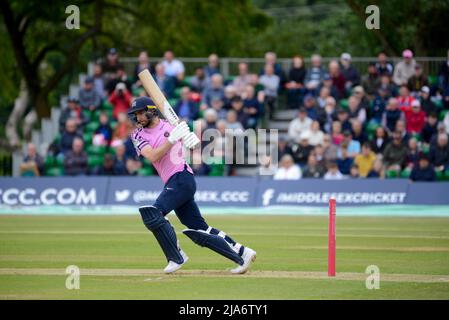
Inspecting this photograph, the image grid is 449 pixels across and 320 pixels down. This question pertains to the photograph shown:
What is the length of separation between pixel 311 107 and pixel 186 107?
3.46 meters

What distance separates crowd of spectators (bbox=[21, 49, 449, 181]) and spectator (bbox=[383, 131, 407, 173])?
3cm

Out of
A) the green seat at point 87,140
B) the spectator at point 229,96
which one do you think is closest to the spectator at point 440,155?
the spectator at point 229,96

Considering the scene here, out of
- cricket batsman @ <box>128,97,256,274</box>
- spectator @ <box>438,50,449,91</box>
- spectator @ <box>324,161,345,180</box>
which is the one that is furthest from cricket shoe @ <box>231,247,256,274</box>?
spectator @ <box>438,50,449,91</box>

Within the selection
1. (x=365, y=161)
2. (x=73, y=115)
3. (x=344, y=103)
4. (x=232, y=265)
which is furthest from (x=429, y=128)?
(x=232, y=265)

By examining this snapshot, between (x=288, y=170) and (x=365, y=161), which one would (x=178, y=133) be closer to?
(x=288, y=170)

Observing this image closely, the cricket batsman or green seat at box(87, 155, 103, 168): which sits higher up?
the cricket batsman

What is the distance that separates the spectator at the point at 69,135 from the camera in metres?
29.0

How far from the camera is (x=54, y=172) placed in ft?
94.1

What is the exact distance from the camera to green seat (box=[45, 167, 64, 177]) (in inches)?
1125

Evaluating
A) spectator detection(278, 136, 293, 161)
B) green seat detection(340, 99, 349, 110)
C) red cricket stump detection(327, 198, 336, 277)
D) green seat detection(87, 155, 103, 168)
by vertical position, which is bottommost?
green seat detection(87, 155, 103, 168)

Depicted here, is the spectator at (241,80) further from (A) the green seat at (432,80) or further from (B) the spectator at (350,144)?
(A) the green seat at (432,80)

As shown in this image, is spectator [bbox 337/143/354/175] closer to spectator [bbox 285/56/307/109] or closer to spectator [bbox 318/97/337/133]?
spectator [bbox 318/97/337/133]

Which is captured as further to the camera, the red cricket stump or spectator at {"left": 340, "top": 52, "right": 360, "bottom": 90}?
spectator at {"left": 340, "top": 52, "right": 360, "bottom": 90}

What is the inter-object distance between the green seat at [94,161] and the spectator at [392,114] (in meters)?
7.82
